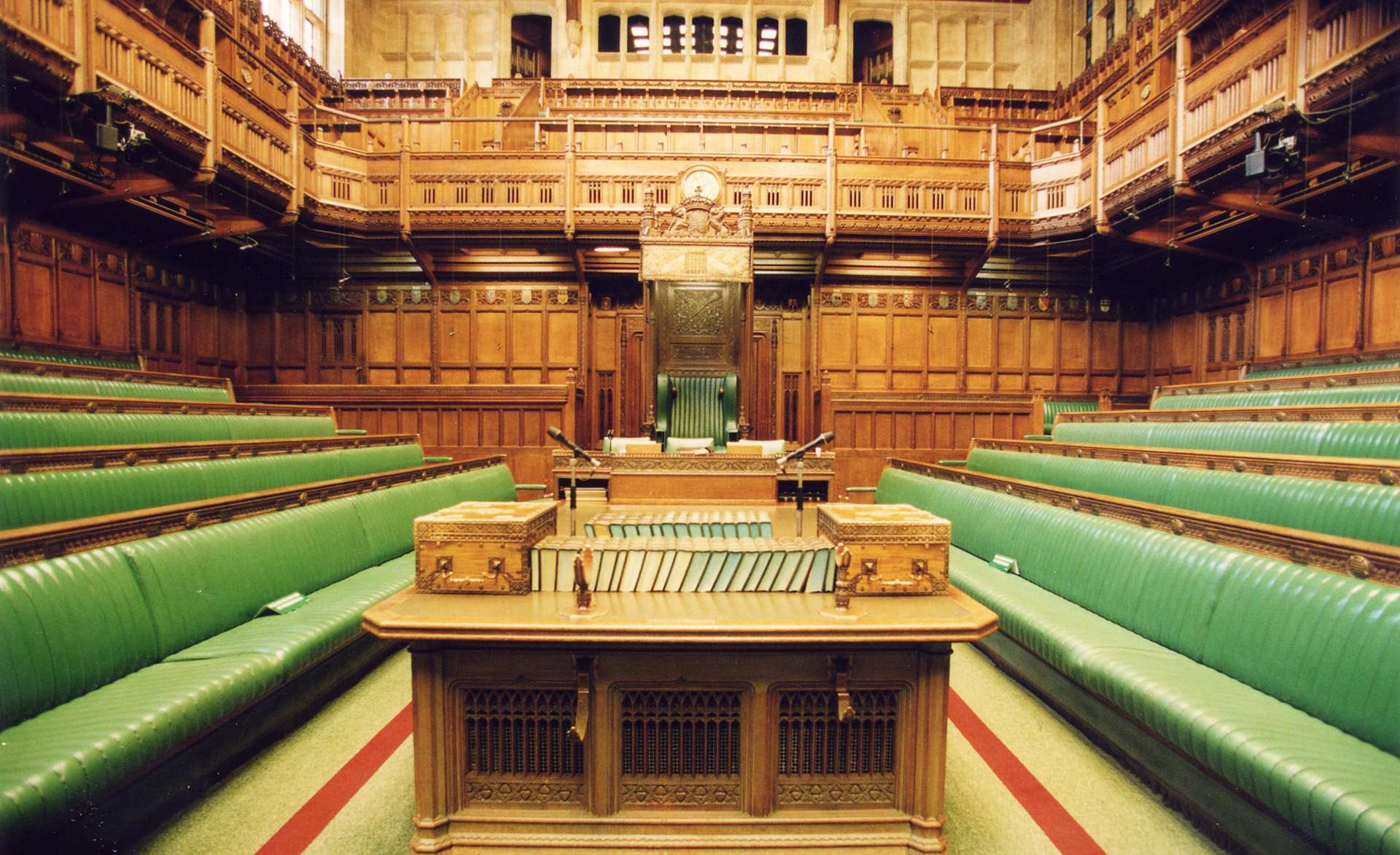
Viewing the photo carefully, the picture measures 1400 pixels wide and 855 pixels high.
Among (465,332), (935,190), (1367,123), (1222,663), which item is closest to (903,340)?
(935,190)

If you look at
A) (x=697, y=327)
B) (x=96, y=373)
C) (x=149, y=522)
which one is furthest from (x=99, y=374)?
(x=697, y=327)

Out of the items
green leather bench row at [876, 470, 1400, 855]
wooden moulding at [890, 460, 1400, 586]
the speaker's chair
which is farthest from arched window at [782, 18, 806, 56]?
green leather bench row at [876, 470, 1400, 855]

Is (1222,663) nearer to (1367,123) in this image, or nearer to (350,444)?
(350,444)

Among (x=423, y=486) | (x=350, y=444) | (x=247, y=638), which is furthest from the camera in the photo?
(x=350, y=444)

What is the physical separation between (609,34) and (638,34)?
2.43 ft

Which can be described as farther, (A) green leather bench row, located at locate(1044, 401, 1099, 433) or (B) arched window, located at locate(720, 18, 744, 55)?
Answer: (B) arched window, located at locate(720, 18, 744, 55)

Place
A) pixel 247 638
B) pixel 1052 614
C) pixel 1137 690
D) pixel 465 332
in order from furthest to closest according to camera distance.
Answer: pixel 465 332, pixel 1052 614, pixel 247 638, pixel 1137 690

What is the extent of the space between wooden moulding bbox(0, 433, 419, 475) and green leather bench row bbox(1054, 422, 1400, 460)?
5649 millimetres

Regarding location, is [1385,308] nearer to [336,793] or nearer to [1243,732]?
[1243,732]

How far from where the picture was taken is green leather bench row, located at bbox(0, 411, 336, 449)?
2.95 metres

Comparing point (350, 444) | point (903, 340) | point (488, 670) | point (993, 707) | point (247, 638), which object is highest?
point (903, 340)

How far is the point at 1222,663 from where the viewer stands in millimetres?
1879

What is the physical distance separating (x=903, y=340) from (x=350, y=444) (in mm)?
7797

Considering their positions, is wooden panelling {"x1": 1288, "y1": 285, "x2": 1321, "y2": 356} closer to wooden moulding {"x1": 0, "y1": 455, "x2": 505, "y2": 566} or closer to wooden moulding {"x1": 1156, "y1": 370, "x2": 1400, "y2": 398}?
wooden moulding {"x1": 1156, "y1": 370, "x2": 1400, "y2": 398}
